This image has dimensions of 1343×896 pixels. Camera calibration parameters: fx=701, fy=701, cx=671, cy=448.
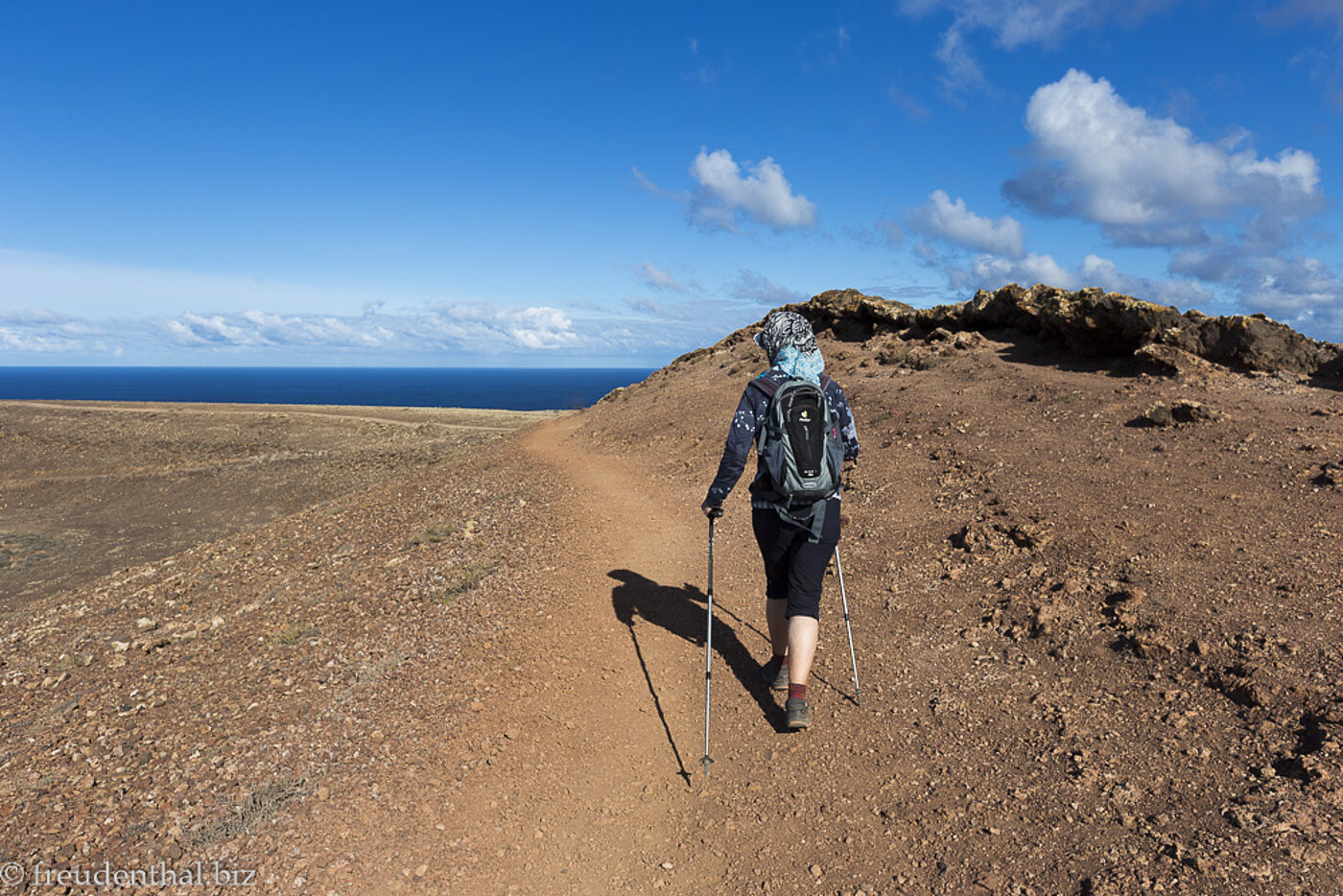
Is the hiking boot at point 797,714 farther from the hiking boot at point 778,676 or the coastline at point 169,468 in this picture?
the coastline at point 169,468

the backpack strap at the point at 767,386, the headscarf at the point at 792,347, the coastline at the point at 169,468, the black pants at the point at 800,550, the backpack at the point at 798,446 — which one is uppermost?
the headscarf at the point at 792,347

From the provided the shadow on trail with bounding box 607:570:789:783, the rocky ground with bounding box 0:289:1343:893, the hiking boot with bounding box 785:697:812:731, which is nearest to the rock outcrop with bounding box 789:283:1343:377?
the rocky ground with bounding box 0:289:1343:893

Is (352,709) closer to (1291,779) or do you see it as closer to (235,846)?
(235,846)

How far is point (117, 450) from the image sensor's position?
1325 inches

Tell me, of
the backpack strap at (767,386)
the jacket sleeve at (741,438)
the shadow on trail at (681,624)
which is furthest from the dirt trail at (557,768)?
the backpack strap at (767,386)

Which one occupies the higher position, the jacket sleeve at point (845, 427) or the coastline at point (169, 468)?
the jacket sleeve at point (845, 427)

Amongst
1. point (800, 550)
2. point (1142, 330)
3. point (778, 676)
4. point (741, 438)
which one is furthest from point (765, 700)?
point (1142, 330)

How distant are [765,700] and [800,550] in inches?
63.2

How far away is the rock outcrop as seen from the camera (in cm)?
1274

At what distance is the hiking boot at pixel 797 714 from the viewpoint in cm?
543

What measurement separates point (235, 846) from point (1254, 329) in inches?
664

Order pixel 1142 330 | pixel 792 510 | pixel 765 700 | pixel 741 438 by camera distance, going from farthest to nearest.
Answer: pixel 1142 330
pixel 765 700
pixel 741 438
pixel 792 510

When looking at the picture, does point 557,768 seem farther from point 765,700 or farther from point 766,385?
point 766,385

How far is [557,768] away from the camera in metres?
5.42
